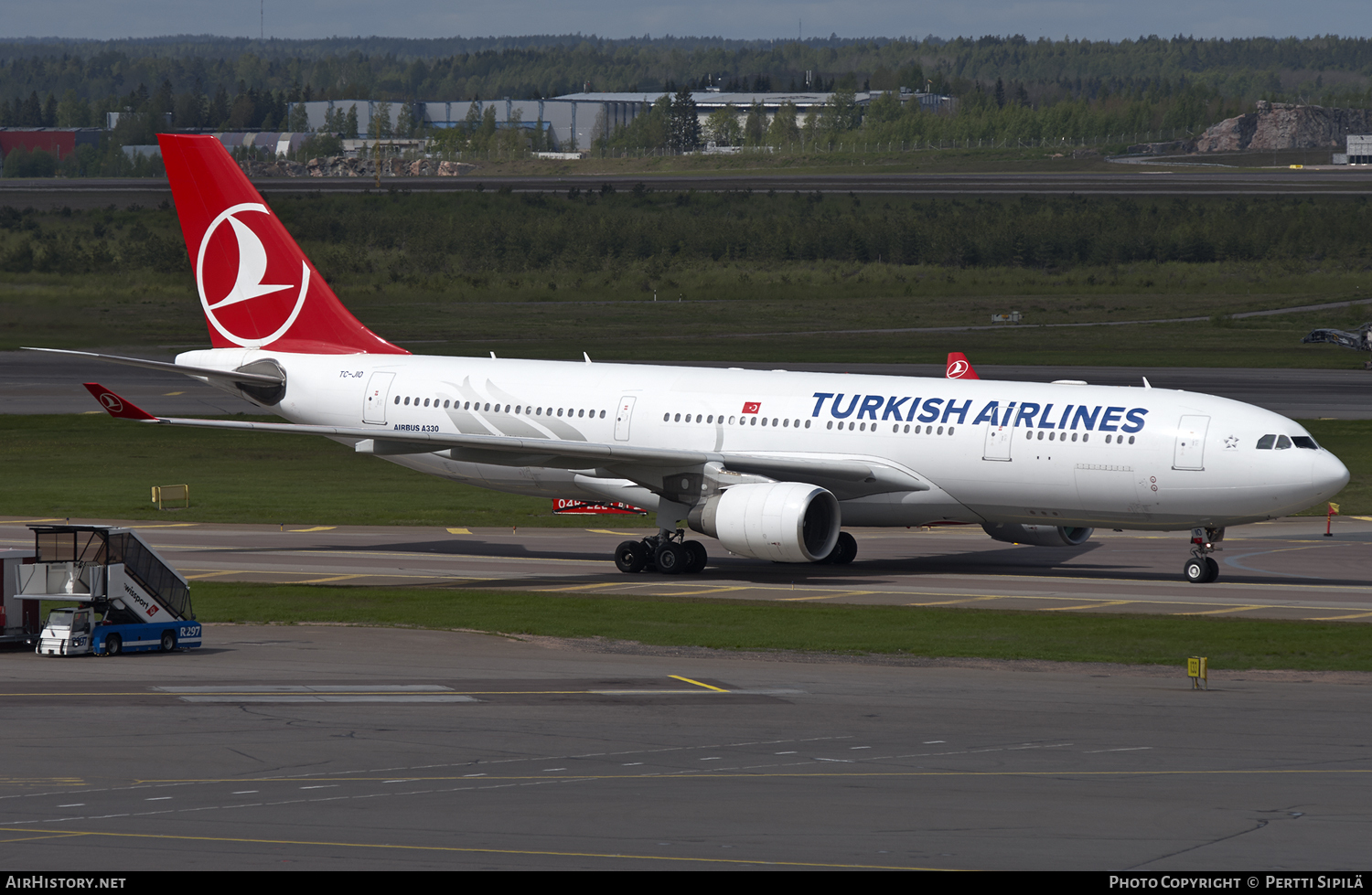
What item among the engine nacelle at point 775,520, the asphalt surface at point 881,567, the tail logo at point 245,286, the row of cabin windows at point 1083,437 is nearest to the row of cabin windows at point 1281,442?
the row of cabin windows at point 1083,437

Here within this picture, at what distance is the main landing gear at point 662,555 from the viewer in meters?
44.4

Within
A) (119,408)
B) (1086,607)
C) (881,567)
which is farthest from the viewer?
(881,567)

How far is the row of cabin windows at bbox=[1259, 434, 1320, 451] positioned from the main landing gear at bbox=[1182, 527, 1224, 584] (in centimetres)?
274

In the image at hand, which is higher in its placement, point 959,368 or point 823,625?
point 959,368

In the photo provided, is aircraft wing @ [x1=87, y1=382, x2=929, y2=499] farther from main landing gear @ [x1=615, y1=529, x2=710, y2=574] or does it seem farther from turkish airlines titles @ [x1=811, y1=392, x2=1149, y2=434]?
main landing gear @ [x1=615, y1=529, x2=710, y2=574]

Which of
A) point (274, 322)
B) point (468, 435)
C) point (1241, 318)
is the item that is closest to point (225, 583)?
point (468, 435)

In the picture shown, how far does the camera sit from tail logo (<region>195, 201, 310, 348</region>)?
51.0 meters

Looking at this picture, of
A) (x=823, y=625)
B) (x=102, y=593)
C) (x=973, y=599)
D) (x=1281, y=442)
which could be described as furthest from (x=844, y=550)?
(x=102, y=593)

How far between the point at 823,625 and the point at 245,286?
23.5 m

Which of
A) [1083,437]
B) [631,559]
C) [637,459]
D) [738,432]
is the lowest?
Result: [631,559]

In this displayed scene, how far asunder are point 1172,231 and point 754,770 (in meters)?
142

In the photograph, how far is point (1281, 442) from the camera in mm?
40188

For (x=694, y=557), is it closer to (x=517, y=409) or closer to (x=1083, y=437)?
(x=517, y=409)

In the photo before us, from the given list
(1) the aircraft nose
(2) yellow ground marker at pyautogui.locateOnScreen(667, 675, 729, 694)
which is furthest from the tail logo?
(1) the aircraft nose
